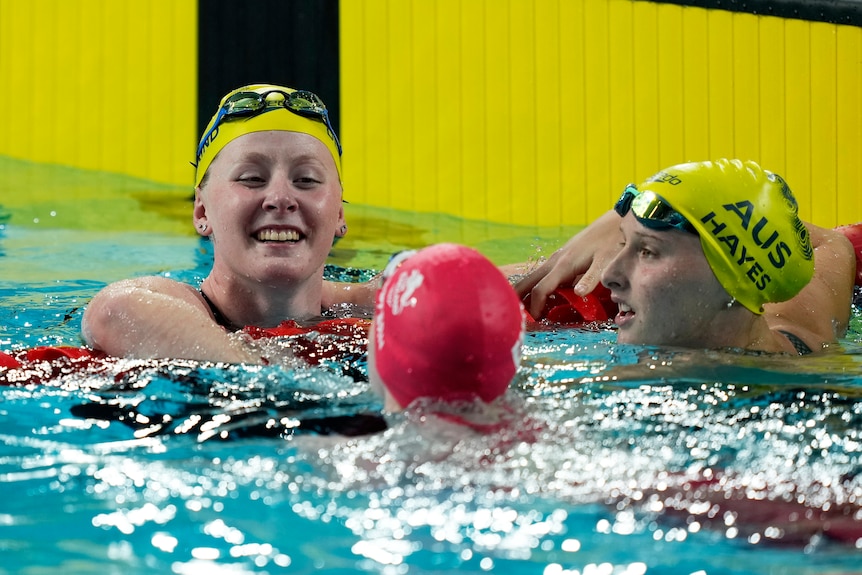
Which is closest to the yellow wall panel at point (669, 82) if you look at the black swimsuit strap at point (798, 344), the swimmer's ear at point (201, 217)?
the black swimsuit strap at point (798, 344)

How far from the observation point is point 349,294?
4113 millimetres

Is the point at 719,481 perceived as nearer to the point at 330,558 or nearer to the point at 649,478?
the point at 649,478

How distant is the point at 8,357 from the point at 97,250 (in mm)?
4128

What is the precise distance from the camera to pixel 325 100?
8398mm

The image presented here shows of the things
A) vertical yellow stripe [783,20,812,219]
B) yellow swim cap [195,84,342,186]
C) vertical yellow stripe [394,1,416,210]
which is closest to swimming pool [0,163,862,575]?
yellow swim cap [195,84,342,186]

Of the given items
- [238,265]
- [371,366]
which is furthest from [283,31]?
[371,366]

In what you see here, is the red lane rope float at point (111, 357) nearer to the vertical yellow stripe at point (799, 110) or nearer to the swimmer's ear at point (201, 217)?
the swimmer's ear at point (201, 217)

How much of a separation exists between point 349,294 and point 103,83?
4.88 metres

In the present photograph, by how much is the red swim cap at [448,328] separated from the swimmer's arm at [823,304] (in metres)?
1.82

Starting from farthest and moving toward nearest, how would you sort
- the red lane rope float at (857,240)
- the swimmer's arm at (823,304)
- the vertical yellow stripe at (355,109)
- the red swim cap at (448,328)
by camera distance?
1. the vertical yellow stripe at (355,109)
2. the red lane rope float at (857,240)
3. the swimmer's arm at (823,304)
4. the red swim cap at (448,328)

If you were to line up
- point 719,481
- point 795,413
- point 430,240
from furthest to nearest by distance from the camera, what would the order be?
point 430,240 → point 795,413 → point 719,481

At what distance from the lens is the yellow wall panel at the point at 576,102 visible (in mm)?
8555

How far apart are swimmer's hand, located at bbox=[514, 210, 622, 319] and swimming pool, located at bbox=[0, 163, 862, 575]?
1.14 metres

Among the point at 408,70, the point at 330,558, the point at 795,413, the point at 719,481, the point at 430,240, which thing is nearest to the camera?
the point at 330,558
